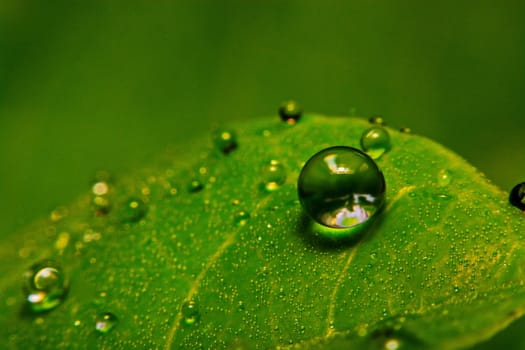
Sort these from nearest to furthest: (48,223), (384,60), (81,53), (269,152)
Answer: (269,152)
(48,223)
(384,60)
(81,53)

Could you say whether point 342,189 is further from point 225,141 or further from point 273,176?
point 225,141

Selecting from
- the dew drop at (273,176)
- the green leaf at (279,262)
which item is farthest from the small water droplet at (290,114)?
the dew drop at (273,176)

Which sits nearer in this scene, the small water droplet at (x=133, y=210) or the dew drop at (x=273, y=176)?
the dew drop at (x=273, y=176)

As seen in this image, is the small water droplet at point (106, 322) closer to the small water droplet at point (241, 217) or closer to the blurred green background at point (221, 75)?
the small water droplet at point (241, 217)

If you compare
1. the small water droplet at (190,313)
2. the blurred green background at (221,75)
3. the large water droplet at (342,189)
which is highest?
the blurred green background at (221,75)

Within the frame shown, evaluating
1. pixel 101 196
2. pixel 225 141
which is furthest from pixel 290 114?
pixel 101 196

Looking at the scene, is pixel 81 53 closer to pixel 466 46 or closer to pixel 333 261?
pixel 466 46

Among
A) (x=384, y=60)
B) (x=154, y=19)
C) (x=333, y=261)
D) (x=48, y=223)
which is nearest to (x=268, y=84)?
(x=384, y=60)
